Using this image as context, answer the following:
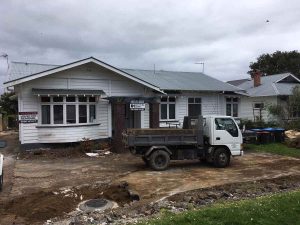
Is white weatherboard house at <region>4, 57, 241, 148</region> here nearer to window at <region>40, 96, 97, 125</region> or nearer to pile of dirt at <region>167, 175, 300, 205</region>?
window at <region>40, 96, 97, 125</region>

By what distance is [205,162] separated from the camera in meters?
16.1

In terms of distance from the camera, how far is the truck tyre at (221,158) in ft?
48.9

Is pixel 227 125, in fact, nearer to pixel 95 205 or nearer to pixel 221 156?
pixel 221 156

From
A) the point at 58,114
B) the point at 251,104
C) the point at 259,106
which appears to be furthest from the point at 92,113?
the point at 251,104

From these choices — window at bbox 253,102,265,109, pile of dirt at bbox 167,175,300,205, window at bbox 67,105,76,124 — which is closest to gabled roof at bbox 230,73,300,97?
window at bbox 253,102,265,109

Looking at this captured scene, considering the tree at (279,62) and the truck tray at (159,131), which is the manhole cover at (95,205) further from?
the tree at (279,62)

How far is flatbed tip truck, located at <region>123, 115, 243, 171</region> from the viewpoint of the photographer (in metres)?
14.2

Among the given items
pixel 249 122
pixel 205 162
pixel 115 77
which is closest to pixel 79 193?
pixel 205 162

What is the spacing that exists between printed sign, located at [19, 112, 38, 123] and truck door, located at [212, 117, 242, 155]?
30.7 ft

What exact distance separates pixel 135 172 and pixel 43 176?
327 centimetres

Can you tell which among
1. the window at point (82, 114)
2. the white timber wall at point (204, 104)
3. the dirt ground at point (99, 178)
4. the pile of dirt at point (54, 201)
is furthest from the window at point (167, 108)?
the pile of dirt at point (54, 201)

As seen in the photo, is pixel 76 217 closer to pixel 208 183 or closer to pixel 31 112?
pixel 208 183

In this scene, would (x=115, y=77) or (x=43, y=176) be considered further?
(x=115, y=77)

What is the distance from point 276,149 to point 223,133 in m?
6.64
